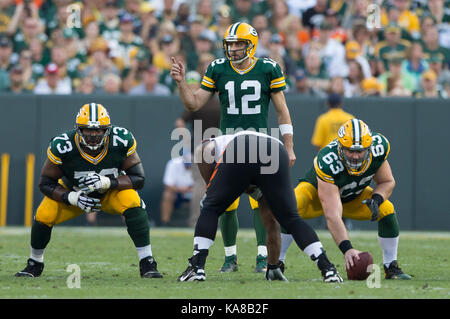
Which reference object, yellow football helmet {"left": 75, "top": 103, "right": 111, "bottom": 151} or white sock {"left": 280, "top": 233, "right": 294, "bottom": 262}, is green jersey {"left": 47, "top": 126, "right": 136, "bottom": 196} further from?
white sock {"left": 280, "top": 233, "right": 294, "bottom": 262}

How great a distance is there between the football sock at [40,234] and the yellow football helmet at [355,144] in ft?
7.92

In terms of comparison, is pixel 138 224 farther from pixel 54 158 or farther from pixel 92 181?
pixel 54 158

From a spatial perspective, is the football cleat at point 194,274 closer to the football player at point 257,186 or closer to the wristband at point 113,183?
the football player at point 257,186

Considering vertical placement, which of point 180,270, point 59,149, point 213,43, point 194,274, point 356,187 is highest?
point 213,43

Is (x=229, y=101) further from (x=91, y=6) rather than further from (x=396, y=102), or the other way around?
(x=91, y=6)

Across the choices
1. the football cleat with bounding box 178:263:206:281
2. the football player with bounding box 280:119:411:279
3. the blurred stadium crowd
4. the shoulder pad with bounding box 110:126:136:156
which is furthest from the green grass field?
the blurred stadium crowd

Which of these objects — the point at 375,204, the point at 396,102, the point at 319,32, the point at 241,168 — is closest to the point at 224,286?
the point at 241,168

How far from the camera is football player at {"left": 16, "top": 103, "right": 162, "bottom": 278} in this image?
24.6 feet

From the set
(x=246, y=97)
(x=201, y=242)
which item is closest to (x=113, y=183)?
(x=201, y=242)

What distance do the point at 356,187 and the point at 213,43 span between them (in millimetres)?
7709

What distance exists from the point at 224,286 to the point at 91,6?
9.91m

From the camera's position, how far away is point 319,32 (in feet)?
51.1

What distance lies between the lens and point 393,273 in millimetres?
7672

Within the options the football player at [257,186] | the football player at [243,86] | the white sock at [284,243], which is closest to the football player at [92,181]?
the football player at [243,86]
